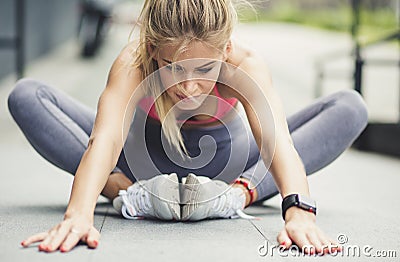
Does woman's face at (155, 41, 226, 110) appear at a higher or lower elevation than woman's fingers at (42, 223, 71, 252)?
higher

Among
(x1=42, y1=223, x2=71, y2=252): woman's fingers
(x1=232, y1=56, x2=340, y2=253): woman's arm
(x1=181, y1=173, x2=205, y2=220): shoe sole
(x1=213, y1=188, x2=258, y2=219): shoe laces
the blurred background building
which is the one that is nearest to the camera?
(x1=42, y1=223, x2=71, y2=252): woman's fingers

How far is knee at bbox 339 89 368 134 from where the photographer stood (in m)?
2.33

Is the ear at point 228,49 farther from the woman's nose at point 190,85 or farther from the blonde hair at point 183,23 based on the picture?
the woman's nose at point 190,85

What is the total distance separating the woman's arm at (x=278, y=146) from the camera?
169 cm

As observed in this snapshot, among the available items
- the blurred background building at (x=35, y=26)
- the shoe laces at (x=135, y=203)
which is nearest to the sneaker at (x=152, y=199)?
the shoe laces at (x=135, y=203)

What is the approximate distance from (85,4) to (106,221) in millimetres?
8619

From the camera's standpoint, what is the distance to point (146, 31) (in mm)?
1921

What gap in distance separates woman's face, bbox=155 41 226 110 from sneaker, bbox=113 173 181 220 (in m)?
0.23

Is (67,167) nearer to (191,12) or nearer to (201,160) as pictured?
(201,160)

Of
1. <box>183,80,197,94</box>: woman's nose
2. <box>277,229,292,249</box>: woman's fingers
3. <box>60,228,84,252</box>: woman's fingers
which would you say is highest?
<box>183,80,197,94</box>: woman's nose

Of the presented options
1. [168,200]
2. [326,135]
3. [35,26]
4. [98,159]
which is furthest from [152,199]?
[35,26]

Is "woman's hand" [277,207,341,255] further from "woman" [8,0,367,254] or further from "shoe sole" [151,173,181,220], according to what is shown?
"shoe sole" [151,173,181,220]

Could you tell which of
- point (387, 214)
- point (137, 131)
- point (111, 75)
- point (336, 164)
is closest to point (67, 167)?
point (137, 131)

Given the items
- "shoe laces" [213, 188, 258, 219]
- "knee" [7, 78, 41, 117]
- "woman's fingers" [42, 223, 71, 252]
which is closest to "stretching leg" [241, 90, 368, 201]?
"shoe laces" [213, 188, 258, 219]
